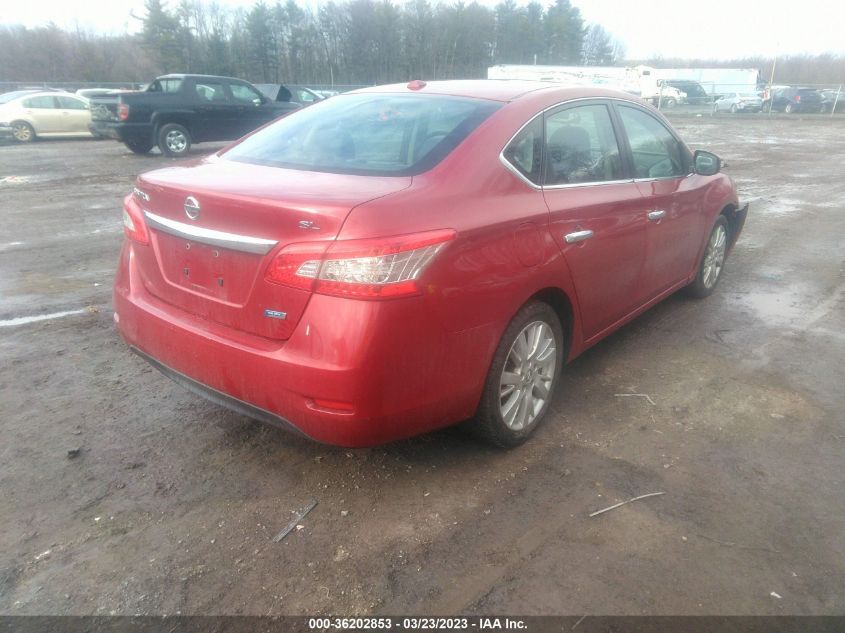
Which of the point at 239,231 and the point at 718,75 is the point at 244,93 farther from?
the point at 718,75

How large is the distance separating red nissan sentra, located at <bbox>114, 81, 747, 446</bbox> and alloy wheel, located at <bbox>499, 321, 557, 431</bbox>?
1cm

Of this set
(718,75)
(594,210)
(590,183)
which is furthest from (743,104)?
(594,210)

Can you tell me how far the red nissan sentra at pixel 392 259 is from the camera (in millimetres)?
2281

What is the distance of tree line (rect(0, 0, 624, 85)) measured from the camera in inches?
1778

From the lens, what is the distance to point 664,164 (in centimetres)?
420

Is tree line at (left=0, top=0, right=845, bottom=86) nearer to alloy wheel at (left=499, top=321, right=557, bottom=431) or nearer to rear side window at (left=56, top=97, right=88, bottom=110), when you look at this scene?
rear side window at (left=56, top=97, right=88, bottom=110)

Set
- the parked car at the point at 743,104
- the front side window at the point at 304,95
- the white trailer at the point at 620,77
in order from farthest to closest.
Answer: the white trailer at the point at 620,77 → the parked car at the point at 743,104 → the front side window at the point at 304,95

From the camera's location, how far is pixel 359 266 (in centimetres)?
223

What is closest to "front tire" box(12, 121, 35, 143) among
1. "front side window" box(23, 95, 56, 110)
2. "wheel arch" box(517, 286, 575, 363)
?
"front side window" box(23, 95, 56, 110)

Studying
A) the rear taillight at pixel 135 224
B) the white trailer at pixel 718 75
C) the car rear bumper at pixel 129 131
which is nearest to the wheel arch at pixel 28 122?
the car rear bumper at pixel 129 131

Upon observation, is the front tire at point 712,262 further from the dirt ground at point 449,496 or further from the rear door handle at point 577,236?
the rear door handle at point 577,236

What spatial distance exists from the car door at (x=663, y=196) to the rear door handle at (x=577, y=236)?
30.1 inches

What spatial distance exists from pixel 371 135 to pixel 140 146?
14133 millimetres

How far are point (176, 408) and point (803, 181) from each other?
1219 cm
